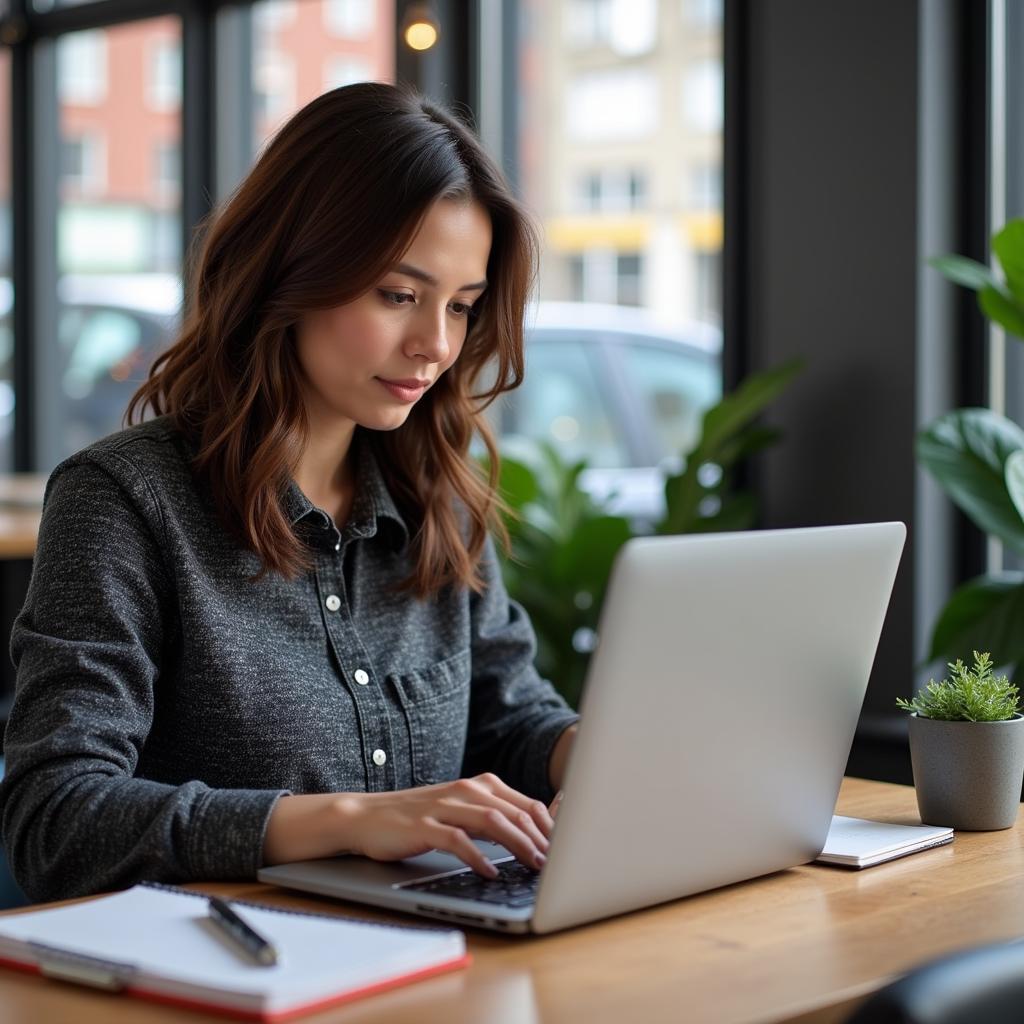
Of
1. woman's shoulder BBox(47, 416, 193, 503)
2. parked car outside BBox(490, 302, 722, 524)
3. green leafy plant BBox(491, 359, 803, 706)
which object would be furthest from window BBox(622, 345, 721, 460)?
woman's shoulder BBox(47, 416, 193, 503)

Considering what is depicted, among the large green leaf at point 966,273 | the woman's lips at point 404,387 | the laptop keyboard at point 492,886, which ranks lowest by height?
the laptop keyboard at point 492,886

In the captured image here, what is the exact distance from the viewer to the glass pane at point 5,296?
4918mm

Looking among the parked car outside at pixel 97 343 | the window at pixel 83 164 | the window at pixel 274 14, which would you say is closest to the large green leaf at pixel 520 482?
the parked car outside at pixel 97 343

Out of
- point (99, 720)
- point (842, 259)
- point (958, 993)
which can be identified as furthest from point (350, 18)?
point (958, 993)

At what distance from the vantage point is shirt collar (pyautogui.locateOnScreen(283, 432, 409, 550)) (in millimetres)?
1550

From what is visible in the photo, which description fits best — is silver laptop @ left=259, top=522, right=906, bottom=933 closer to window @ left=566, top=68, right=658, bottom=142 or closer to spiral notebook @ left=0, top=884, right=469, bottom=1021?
spiral notebook @ left=0, top=884, right=469, bottom=1021

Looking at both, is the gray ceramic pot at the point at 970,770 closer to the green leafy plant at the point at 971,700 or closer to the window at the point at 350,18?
the green leafy plant at the point at 971,700

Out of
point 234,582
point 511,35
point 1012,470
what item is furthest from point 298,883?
point 511,35

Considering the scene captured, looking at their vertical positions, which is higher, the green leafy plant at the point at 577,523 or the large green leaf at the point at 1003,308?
the large green leaf at the point at 1003,308

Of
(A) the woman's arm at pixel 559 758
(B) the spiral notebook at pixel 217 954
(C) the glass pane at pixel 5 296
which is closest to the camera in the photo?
(B) the spiral notebook at pixel 217 954

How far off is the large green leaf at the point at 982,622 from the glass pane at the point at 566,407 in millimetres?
1462

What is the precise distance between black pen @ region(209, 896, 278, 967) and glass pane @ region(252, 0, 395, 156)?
3.23 meters

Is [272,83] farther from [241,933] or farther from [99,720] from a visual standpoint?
[241,933]

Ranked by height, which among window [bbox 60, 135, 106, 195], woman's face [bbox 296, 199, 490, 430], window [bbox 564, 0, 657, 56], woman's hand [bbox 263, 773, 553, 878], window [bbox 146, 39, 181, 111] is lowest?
woman's hand [bbox 263, 773, 553, 878]
